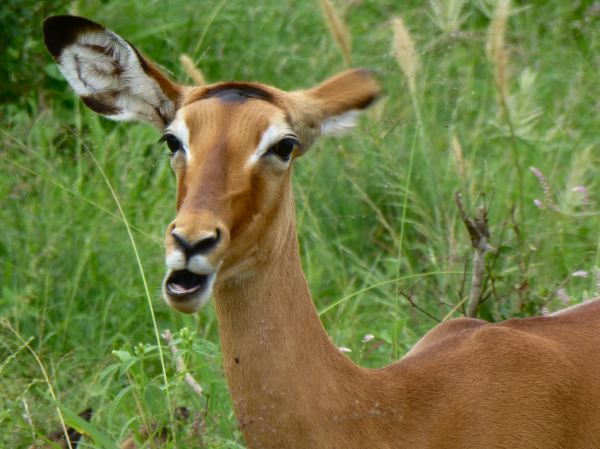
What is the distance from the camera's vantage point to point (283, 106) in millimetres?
3672

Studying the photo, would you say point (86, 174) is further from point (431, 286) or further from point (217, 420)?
point (217, 420)

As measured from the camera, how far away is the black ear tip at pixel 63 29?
3818 millimetres

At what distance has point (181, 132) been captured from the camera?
3506 millimetres

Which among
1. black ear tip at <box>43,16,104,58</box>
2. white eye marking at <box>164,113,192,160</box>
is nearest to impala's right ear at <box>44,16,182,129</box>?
black ear tip at <box>43,16,104,58</box>

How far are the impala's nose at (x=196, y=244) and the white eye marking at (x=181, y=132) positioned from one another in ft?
1.09

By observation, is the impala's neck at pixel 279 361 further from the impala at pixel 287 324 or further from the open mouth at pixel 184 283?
the open mouth at pixel 184 283

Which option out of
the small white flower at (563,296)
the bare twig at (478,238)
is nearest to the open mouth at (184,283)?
the bare twig at (478,238)

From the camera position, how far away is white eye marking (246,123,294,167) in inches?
136

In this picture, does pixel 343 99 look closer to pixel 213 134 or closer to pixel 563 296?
pixel 213 134

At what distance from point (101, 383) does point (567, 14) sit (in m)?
4.48

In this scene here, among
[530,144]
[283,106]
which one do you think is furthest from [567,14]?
[283,106]

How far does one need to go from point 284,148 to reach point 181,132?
27 cm

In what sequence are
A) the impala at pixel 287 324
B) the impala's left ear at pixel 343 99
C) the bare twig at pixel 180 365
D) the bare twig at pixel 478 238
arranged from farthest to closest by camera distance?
1. the bare twig at pixel 478 238
2. the bare twig at pixel 180 365
3. the impala's left ear at pixel 343 99
4. the impala at pixel 287 324

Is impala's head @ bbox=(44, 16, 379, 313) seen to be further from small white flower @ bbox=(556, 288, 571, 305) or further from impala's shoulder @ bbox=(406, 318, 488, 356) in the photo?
small white flower @ bbox=(556, 288, 571, 305)
